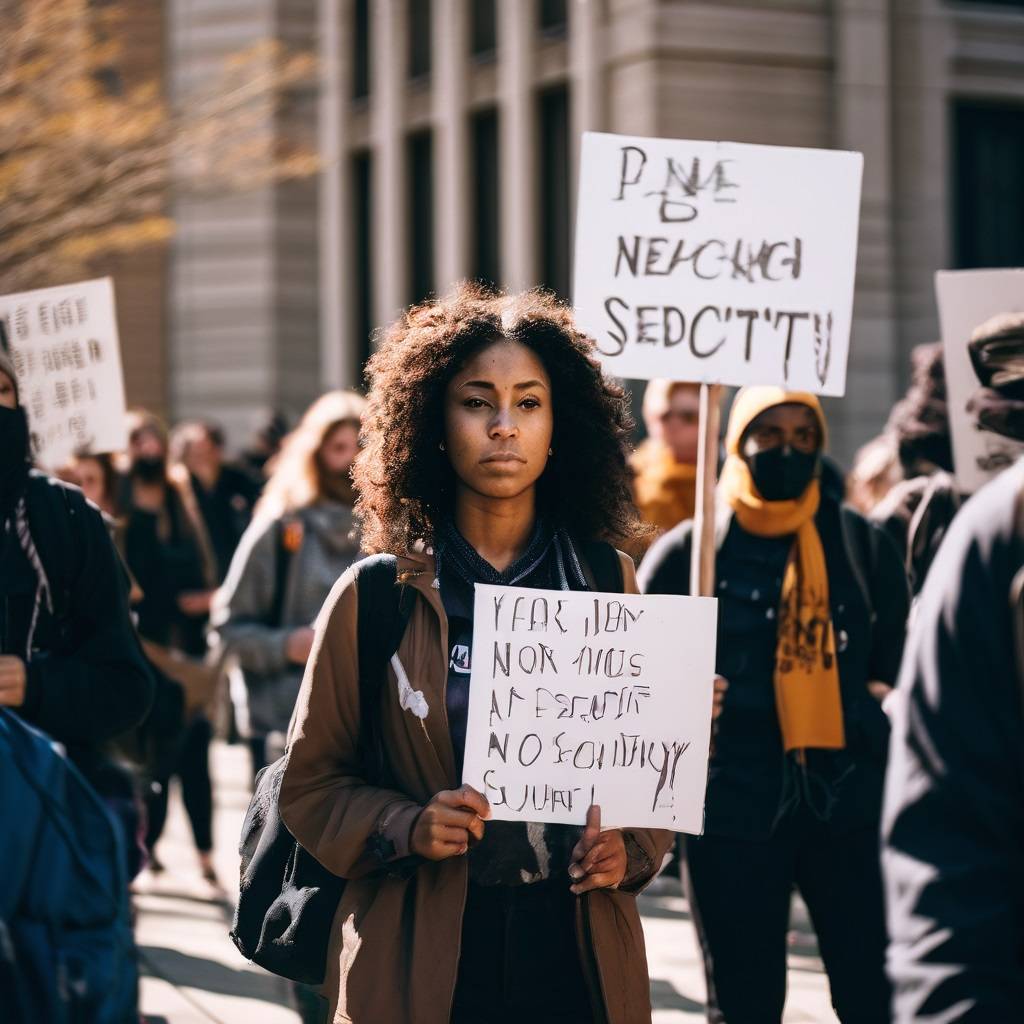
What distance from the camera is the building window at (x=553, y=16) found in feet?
60.7

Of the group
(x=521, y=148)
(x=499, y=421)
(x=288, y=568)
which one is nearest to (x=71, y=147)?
(x=288, y=568)

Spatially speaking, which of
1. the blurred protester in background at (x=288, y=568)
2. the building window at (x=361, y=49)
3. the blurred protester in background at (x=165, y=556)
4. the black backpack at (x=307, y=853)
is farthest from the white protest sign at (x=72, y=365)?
the building window at (x=361, y=49)

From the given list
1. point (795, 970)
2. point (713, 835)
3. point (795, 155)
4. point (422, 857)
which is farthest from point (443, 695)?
point (795, 970)

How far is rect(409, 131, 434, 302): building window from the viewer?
21125 mm

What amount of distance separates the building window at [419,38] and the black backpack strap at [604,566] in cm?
1815

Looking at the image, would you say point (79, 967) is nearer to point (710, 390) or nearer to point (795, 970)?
point (710, 390)

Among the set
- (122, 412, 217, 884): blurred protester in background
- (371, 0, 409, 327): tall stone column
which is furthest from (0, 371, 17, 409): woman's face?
(371, 0, 409, 327): tall stone column

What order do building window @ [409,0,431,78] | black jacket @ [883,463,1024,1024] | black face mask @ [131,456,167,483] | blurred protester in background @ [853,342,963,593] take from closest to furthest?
1. black jacket @ [883,463,1024,1024]
2. blurred protester in background @ [853,342,963,593]
3. black face mask @ [131,456,167,483]
4. building window @ [409,0,431,78]

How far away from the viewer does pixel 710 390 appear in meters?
4.86

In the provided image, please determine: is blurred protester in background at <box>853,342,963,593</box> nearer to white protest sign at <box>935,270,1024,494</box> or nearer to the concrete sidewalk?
white protest sign at <box>935,270,1024,494</box>

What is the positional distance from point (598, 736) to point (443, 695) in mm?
282

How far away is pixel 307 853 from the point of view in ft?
11.0

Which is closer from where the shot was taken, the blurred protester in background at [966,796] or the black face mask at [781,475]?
the blurred protester in background at [966,796]

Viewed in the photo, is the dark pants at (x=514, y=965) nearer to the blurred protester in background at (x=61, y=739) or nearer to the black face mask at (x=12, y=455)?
the blurred protester in background at (x=61, y=739)
